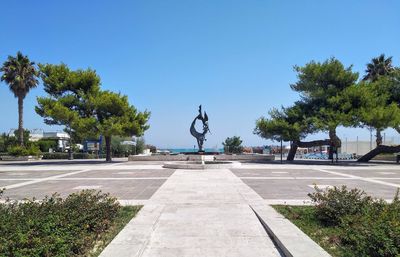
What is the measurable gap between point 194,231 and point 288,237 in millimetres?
1826

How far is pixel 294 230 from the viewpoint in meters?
7.98

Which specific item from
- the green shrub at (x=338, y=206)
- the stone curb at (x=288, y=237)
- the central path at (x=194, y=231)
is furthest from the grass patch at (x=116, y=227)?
the green shrub at (x=338, y=206)

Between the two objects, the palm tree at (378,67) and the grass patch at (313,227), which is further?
the palm tree at (378,67)

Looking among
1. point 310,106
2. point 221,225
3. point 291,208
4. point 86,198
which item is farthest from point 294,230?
point 310,106

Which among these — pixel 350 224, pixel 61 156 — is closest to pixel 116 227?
pixel 350 224

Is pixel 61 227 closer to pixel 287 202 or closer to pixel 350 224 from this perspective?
pixel 350 224

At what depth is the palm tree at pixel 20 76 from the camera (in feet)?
169

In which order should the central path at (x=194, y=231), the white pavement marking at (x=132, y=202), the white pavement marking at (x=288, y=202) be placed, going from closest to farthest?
the central path at (x=194, y=231) < the white pavement marking at (x=132, y=202) < the white pavement marking at (x=288, y=202)

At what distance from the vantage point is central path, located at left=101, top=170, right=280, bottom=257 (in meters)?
6.78

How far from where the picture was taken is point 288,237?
7.38m

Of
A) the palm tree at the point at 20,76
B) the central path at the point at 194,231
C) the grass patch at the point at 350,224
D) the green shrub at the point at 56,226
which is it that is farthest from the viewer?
the palm tree at the point at 20,76

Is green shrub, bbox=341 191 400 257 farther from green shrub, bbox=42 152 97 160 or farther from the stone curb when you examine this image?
green shrub, bbox=42 152 97 160

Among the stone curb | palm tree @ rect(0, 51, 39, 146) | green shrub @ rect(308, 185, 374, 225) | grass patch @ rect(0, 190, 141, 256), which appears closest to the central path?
the stone curb

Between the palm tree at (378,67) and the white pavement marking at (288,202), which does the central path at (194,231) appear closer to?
the white pavement marking at (288,202)
